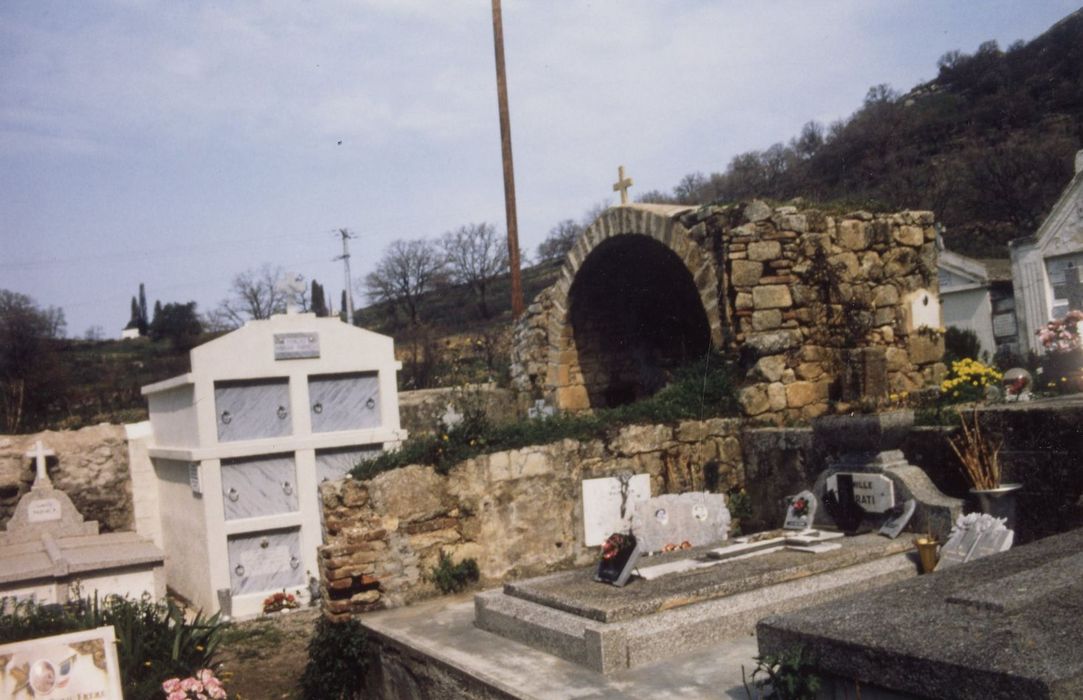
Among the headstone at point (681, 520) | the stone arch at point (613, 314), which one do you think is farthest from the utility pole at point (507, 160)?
the headstone at point (681, 520)

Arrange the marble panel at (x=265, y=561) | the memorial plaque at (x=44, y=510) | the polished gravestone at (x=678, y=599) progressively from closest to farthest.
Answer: the polished gravestone at (x=678, y=599)
the marble panel at (x=265, y=561)
the memorial plaque at (x=44, y=510)

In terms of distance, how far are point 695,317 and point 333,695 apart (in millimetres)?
8359

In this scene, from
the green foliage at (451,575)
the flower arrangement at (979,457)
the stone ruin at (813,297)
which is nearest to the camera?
the flower arrangement at (979,457)

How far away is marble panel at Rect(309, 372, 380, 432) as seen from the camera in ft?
32.5

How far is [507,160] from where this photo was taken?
A: 1661 cm

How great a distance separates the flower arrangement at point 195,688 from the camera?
5344mm

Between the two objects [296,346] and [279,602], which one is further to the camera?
[296,346]

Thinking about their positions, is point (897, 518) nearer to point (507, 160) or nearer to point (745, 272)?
point (745, 272)

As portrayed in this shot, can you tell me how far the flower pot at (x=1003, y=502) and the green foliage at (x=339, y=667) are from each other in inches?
171

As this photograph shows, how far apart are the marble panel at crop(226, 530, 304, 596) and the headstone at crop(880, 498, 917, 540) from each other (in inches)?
239

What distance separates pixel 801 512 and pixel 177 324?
2883cm

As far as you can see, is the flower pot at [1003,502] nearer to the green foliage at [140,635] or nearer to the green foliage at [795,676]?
the green foliage at [795,676]

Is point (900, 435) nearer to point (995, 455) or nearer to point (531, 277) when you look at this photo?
point (995, 455)

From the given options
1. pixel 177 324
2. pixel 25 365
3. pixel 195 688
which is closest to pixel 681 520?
pixel 195 688
